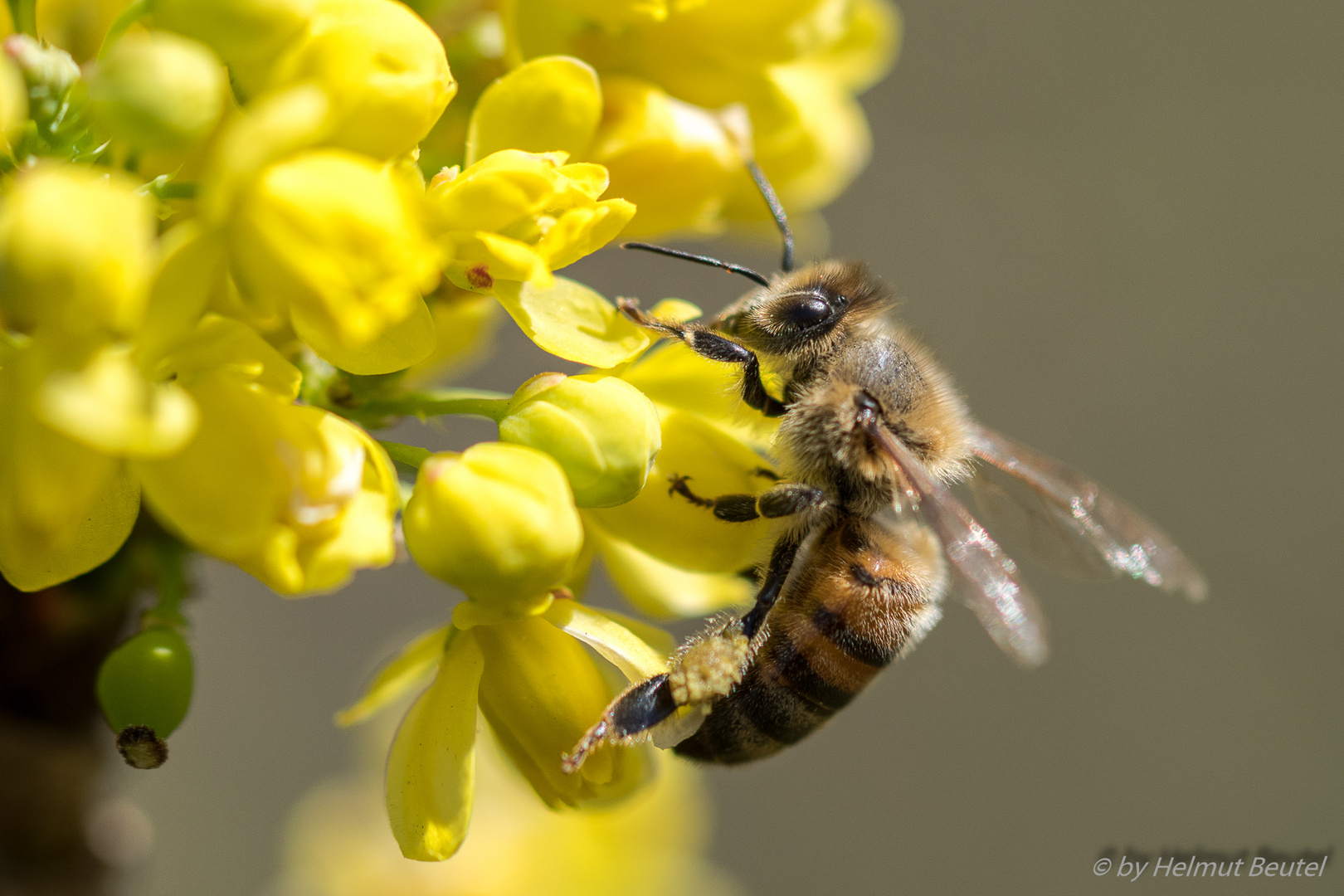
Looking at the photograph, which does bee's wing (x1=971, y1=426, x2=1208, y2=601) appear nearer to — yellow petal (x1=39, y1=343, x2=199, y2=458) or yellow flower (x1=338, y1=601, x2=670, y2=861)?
yellow flower (x1=338, y1=601, x2=670, y2=861)

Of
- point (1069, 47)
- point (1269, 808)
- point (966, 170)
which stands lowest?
point (1269, 808)

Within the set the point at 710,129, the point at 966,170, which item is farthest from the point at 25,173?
the point at 966,170

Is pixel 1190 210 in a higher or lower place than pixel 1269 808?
higher

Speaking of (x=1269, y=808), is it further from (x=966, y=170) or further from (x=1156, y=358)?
(x=966, y=170)

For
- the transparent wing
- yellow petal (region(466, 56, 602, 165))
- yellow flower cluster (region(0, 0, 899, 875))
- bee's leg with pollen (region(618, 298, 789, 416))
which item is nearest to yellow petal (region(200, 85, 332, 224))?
yellow flower cluster (region(0, 0, 899, 875))

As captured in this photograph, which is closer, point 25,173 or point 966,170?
point 25,173
